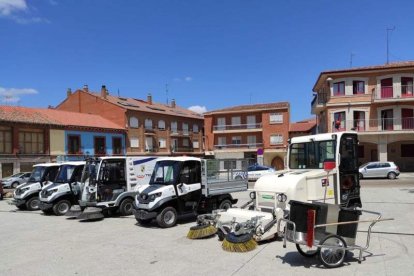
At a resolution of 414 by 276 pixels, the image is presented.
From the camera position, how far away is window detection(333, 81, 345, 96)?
4012cm

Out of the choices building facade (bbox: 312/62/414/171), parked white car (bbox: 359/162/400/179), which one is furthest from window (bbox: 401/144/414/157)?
parked white car (bbox: 359/162/400/179)

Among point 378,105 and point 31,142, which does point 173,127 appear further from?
point 378,105

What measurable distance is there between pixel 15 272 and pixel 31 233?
466 cm

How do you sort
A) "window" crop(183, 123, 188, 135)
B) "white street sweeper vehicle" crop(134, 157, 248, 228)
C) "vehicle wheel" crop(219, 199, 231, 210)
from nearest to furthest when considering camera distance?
"white street sweeper vehicle" crop(134, 157, 248, 228) → "vehicle wheel" crop(219, 199, 231, 210) → "window" crop(183, 123, 188, 135)

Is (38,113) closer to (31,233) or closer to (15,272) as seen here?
(31,233)

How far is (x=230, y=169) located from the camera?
49.6 feet

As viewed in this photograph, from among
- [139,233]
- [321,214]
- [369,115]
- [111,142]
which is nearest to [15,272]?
[139,233]

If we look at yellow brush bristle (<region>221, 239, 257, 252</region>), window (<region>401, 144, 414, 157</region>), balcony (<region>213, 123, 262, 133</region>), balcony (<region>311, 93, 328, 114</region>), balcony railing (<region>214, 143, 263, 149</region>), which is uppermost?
balcony (<region>311, 93, 328, 114</region>)

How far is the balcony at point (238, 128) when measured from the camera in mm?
56969

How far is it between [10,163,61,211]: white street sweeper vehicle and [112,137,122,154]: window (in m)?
31.8

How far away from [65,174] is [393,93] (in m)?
31.8

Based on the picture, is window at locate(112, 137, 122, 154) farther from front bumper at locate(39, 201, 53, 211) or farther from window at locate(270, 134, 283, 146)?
front bumper at locate(39, 201, 53, 211)

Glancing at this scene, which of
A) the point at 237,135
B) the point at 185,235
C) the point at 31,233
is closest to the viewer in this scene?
the point at 185,235

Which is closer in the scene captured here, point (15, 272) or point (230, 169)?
point (15, 272)
